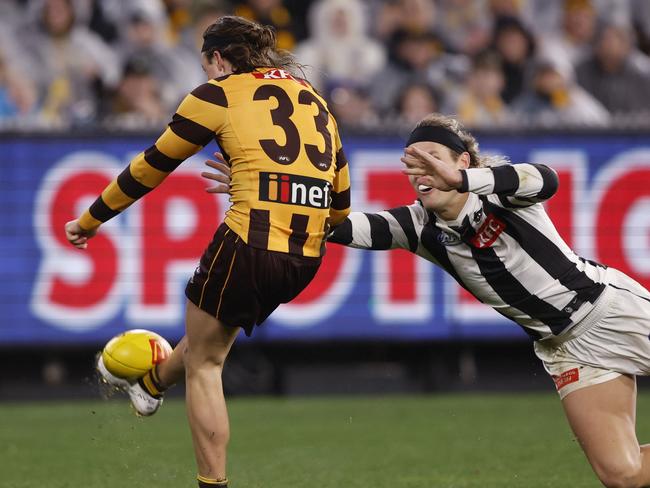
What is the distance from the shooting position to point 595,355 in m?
4.83

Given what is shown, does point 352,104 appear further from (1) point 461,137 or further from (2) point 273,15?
(1) point 461,137

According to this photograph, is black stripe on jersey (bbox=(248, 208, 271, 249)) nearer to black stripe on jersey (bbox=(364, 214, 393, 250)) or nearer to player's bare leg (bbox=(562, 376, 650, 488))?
black stripe on jersey (bbox=(364, 214, 393, 250))

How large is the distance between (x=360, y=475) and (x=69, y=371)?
4.79 m

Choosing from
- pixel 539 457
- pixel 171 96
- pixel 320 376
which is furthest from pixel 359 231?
pixel 171 96

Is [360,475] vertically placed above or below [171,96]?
below

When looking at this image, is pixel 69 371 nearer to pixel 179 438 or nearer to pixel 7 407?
pixel 7 407

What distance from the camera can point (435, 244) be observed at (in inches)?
198

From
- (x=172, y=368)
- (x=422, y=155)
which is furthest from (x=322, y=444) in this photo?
(x=422, y=155)

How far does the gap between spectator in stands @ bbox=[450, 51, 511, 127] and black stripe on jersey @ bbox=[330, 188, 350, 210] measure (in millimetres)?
6554

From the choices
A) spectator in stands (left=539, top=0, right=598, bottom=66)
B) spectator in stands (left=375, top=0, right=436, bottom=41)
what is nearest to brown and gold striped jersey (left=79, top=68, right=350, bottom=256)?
spectator in stands (left=375, top=0, right=436, bottom=41)

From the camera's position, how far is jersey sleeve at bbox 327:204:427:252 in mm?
5129

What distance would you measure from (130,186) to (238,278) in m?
0.58

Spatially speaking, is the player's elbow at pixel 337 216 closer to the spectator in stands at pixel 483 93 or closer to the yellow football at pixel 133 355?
the yellow football at pixel 133 355

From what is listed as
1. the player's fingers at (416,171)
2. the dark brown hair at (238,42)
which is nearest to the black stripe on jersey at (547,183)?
the player's fingers at (416,171)
